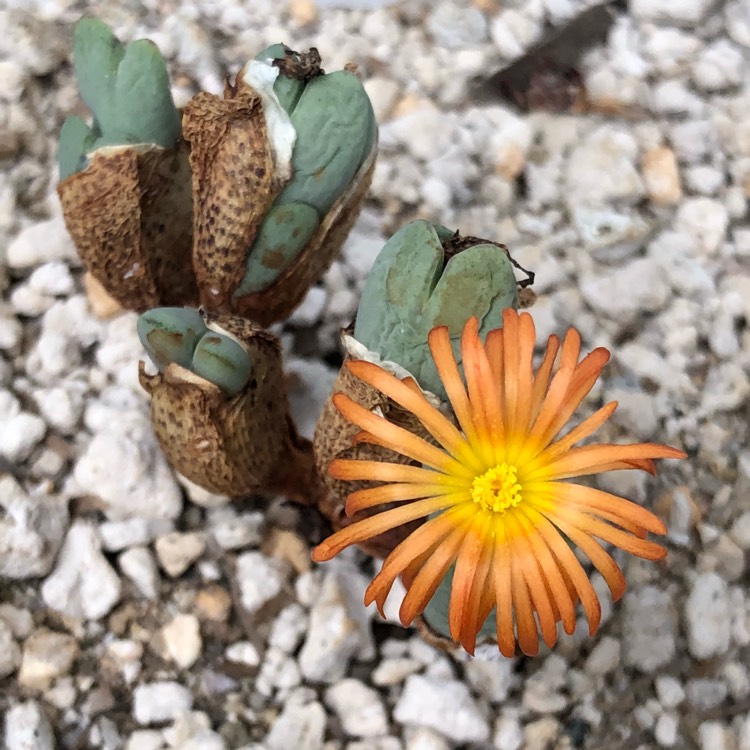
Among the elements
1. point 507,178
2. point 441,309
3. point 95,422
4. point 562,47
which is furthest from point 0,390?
point 562,47

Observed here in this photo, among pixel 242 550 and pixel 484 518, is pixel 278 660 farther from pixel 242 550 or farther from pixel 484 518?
pixel 484 518

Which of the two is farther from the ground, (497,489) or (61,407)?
(497,489)

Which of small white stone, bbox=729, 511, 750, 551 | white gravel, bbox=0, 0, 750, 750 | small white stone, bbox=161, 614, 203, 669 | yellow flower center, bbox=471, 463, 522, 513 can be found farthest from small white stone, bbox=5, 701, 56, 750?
small white stone, bbox=729, 511, 750, 551

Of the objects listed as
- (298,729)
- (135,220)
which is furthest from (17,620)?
(135,220)

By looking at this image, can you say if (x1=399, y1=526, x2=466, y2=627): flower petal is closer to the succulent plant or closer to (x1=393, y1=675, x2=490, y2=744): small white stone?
the succulent plant

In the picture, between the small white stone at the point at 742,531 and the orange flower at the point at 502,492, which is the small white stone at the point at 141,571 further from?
the small white stone at the point at 742,531

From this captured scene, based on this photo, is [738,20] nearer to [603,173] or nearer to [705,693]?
[603,173]
